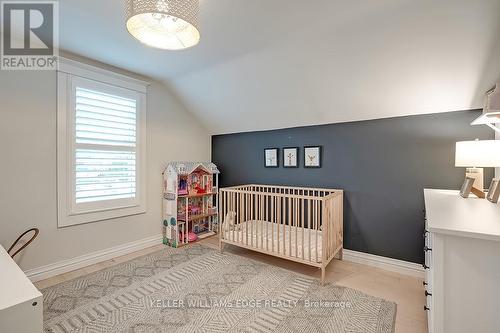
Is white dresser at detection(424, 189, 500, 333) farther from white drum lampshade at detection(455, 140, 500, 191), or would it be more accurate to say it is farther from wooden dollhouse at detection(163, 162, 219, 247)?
wooden dollhouse at detection(163, 162, 219, 247)

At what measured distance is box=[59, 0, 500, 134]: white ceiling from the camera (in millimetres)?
1702

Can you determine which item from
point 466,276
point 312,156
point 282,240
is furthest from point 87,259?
point 466,276

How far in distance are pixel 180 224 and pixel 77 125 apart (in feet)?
5.66

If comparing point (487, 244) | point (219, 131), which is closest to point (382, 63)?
point (487, 244)

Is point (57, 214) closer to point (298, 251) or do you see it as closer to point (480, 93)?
point (298, 251)

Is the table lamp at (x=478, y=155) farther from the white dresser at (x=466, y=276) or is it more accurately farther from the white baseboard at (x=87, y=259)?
the white baseboard at (x=87, y=259)

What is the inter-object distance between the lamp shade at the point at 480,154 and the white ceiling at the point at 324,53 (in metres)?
0.61

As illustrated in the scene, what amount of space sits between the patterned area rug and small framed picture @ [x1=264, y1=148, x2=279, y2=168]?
1453 mm

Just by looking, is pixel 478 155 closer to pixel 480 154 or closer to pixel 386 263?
pixel 480 154

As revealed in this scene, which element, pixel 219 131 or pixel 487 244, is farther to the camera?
pixel 219 131

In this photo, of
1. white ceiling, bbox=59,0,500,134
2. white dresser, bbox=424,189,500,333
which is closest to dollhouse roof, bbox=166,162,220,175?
white ceiling, bbox=59,0,500,134

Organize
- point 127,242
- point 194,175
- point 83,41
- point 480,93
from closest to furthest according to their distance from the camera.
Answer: point 480,93
point 83,41
point 127,242
point 194,175

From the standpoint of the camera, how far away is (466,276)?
1050 millimetres

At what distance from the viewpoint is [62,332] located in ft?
5.44
